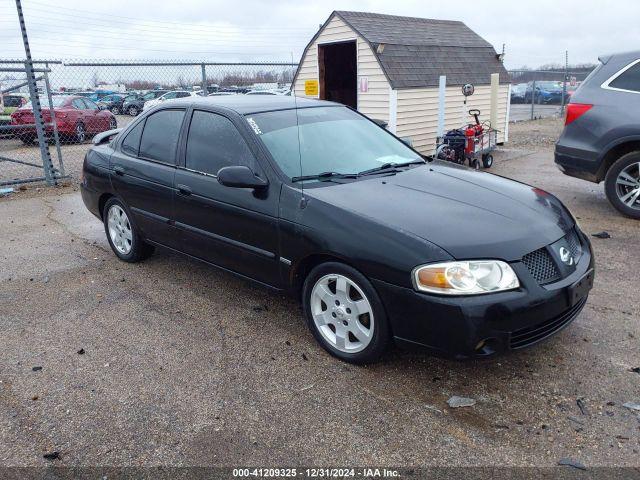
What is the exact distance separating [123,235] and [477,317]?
370cm

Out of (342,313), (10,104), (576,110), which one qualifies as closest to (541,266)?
(342,313)

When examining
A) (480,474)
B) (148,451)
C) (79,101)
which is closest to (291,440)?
(148,451)

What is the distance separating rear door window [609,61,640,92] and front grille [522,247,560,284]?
4.38m


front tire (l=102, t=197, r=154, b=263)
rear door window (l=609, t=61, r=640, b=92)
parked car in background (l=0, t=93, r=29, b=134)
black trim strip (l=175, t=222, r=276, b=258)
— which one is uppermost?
rear door window (l=609, t=61, r=640, b=92)

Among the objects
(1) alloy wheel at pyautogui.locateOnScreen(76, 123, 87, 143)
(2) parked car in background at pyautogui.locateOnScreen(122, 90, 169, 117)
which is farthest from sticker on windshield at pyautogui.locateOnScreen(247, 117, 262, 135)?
(2) parked car in background at pyautogui.locateOnScreen(122, 90, 169, 117)

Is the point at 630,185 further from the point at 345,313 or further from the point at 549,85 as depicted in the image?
the point at 549,85

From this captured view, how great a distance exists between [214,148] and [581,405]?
9.72 ft

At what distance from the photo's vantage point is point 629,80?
634cm

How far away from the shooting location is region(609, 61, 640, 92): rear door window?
6.29 meters

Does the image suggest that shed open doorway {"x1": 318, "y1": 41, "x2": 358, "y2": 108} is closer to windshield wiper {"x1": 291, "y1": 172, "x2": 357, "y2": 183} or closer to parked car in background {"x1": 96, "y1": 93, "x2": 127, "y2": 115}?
windshield wiper {"x1": 291, "y1": 172, "x2": 357, "y2": 183}

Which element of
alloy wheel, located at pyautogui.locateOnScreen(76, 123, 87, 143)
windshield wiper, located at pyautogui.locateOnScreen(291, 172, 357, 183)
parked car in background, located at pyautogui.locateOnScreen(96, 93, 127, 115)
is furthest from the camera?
parked car in background, located at pyautogui.locateOnScreen(96, 93, 127, 115)

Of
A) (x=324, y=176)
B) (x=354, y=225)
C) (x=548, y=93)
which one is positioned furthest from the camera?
(x=548, y=93)

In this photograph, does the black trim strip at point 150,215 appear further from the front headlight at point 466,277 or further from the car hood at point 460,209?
the front headlight at point 466,277

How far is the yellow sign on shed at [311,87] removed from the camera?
37.5 feet
